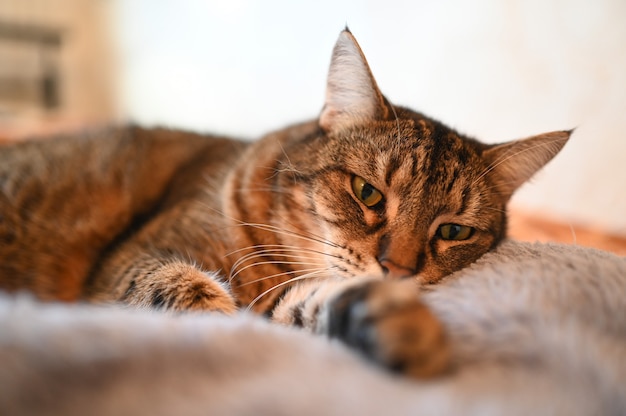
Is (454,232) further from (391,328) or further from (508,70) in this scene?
(508,70)

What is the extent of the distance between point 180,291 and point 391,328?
19.2 inches

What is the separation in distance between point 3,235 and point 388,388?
1.23 meters

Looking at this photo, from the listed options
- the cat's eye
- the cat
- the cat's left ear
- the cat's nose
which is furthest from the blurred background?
the cat's nose

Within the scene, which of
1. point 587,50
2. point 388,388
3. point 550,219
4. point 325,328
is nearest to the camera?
point 388,388

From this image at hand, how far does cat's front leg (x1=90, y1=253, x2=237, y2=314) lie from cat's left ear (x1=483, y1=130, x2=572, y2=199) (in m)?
0.66

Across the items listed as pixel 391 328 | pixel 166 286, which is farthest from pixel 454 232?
pixel 166 286

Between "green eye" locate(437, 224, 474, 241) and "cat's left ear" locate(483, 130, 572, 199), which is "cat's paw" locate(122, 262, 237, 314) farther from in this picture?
"cat's left ear" locate(483, 130, 572, 199)

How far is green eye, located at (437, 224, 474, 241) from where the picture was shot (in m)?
0.97

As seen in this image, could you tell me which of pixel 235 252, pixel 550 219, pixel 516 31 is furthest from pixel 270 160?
pixel 550 219

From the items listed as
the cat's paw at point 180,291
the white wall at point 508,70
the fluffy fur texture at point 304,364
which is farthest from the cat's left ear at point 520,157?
the cat's paw at point 180,291

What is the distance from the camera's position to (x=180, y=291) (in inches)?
34.9

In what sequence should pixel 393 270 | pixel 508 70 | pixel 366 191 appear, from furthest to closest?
pixel 508 70 → pixel 366 191 → pixel 393 270

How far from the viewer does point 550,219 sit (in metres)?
1.61

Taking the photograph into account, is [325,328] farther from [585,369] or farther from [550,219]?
[550,219]
